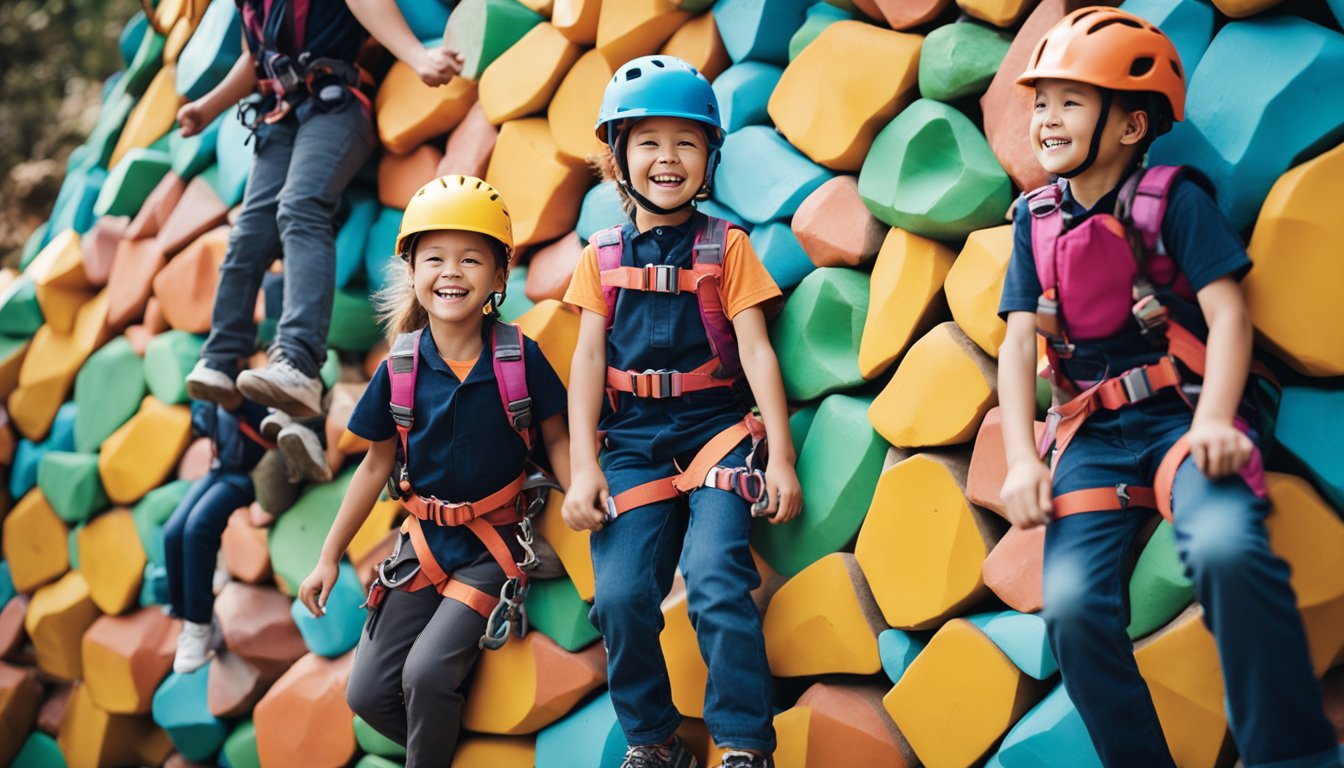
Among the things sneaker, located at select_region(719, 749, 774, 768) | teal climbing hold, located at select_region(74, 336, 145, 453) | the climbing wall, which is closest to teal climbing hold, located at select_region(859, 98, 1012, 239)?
the climbing wall

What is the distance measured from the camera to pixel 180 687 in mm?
3607

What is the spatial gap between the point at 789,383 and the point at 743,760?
2.75 ft

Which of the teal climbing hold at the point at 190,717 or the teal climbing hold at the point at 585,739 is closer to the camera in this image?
the teal climbing hold at the point at 585,739

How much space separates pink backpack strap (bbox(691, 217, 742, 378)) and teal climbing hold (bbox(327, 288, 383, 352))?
4.14 ft

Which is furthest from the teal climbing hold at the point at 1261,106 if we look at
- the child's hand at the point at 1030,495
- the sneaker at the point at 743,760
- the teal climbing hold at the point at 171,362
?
the teal climbing hold at the point at 171,362

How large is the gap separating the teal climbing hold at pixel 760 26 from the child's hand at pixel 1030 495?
4.42 feet

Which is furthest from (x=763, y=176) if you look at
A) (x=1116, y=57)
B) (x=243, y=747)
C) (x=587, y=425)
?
(x=243, y=747)

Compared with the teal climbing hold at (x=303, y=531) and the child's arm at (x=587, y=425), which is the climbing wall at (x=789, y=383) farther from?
the child's arm at (x=587, y=425)

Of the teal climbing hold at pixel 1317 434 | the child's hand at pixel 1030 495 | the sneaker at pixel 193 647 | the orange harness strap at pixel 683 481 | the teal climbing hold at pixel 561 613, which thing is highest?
the teal climbing hold at pixel 1317 434

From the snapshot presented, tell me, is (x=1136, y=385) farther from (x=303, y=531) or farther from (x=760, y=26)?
(x=303, y=531)

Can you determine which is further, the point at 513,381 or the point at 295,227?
the point at 295,227

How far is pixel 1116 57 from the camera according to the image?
196 centimetres

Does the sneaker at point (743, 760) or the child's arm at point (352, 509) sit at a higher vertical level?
the child's arm at point (352, 509)

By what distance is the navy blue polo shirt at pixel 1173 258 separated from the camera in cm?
190
